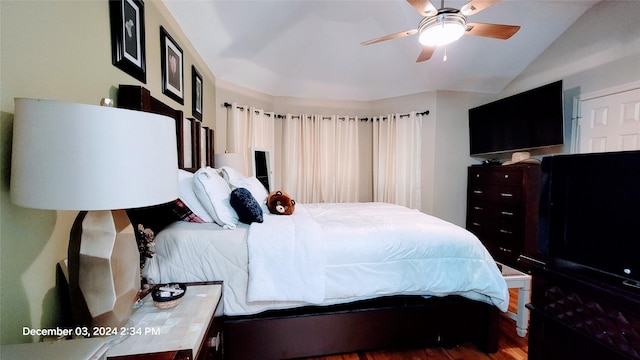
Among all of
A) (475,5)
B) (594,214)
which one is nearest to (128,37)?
(475,5)

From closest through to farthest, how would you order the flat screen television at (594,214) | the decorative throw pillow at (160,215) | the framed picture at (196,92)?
the flat screen television at (594,214), the decorative throw pillow at (160,215), the framed picture at (196,92)

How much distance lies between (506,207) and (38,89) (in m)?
4.02

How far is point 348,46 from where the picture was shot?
11.0 ft

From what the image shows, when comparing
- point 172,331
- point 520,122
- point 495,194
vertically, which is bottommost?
point 172,331

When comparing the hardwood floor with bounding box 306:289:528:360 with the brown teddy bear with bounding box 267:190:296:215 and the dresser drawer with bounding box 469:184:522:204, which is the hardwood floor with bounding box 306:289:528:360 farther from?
the dresser drawer with bounding box 469:184:522:204

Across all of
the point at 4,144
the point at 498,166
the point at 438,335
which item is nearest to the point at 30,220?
the point at 4,144

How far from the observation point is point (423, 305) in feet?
5.35

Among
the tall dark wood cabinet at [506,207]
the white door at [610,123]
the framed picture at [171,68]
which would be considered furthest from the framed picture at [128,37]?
the white door at [610,123]

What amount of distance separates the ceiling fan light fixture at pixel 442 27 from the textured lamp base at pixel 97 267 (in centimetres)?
215

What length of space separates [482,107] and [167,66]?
3.78 m

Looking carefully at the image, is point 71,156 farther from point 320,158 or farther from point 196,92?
point 320,158

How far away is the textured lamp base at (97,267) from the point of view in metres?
0.75

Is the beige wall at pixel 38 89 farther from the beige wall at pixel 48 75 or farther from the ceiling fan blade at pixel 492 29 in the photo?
the ceiling fan blade at pixel 492 29

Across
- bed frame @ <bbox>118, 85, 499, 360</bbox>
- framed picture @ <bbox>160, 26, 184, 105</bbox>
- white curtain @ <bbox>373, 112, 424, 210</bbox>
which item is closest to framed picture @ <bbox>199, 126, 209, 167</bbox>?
framed picture @ <bbox>160, 26, 184, 105</bbox>
